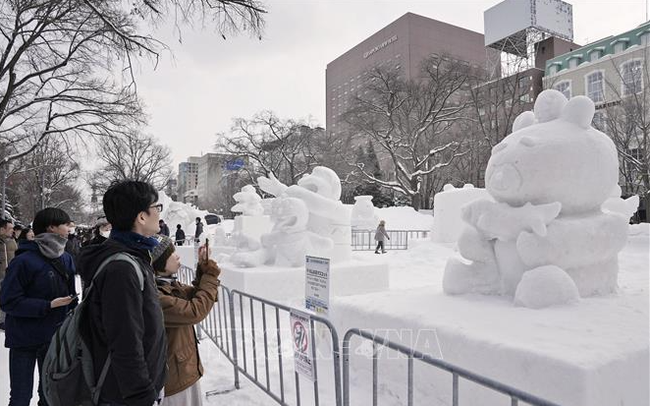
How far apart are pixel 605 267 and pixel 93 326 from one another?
4.46m

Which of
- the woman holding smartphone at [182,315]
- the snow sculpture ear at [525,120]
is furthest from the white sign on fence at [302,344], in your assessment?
the snow sculpture ear at [525,120]

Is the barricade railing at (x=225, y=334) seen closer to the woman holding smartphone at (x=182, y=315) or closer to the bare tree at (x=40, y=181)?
the woman holding smartphone at (x=182, y=315)

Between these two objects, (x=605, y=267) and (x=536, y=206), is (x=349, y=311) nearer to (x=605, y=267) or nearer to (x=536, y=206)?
(x=536, y=206)

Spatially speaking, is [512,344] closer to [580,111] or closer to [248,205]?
[580,111]

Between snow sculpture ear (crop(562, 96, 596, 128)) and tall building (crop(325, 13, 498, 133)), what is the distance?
3985 cm

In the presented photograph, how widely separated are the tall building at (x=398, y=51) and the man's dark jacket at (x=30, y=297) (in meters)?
41.3

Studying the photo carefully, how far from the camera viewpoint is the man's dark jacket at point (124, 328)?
1.78 meters

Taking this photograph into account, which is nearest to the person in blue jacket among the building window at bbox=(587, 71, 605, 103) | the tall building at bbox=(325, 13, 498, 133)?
the building window at bbox=(587, 71, 605, 103)

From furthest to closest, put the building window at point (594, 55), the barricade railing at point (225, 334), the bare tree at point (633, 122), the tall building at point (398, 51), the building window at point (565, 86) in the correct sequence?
the tall building at point (398, 51), the building window at point (565, 86), the building window at point (594, 55), the bare tree at point (633, 122), the barricade railing at point (225, 334)

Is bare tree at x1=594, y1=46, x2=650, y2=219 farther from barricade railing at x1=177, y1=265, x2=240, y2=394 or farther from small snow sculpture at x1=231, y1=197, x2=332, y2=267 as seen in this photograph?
barricade railing at x1=177, y1=265, x2=240, y2=394

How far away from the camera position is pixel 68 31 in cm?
961

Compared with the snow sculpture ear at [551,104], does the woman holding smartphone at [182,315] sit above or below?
below

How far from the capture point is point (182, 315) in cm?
228

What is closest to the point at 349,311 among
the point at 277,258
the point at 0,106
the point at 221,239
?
the point at 277,258
